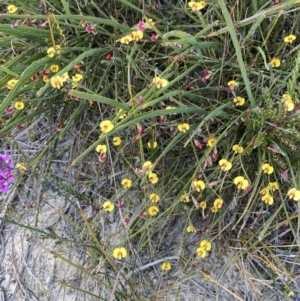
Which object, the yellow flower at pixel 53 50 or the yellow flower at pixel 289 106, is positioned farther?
the yellow flower at pixel 53 50

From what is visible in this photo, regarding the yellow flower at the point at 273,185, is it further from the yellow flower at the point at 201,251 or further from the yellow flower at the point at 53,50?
the yellow flower at the point at 53,50

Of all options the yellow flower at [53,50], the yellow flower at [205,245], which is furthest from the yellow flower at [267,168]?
the yellow flower at [53,50]

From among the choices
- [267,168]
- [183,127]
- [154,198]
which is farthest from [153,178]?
[267,168]

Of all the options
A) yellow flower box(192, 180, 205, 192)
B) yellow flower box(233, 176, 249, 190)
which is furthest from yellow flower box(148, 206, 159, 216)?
yellow flower box(233, 176, 249, 190)

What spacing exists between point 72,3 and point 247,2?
1.76 ft

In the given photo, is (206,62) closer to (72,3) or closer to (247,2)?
(247,2)

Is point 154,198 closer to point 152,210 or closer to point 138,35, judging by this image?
point 152,210

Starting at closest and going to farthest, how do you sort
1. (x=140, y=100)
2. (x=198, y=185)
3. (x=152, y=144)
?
(x=140, y=100)
(x=198, y=185)
(x=152, y=144)

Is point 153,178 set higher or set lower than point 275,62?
lower

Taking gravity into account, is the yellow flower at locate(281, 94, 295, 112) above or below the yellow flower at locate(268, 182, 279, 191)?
above

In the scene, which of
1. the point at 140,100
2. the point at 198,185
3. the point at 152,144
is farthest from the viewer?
the point at 152,144

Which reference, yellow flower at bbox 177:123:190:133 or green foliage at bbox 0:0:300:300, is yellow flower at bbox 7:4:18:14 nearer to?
green foliage at bbox 0:0:300:300

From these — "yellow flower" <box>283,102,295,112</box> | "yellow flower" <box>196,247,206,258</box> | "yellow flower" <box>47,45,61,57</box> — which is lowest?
"yellow flower" <box>196,247,206,258</box>

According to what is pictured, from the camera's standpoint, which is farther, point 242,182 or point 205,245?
point 205,245
